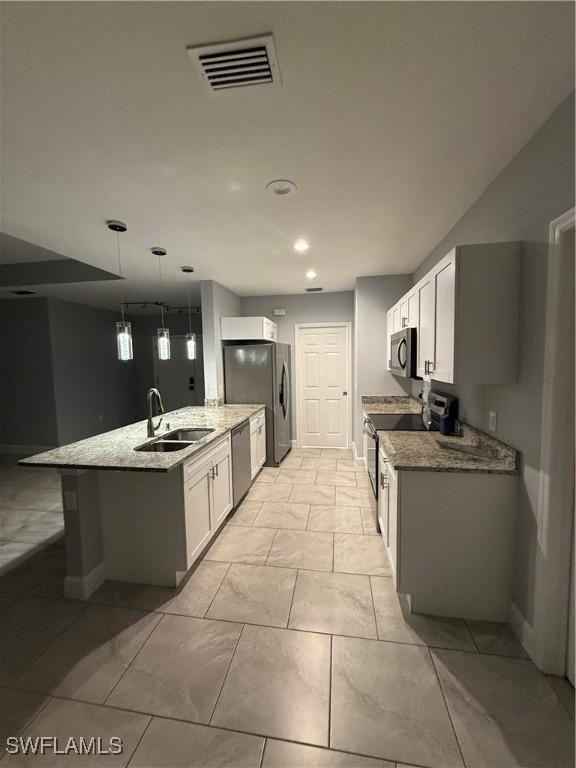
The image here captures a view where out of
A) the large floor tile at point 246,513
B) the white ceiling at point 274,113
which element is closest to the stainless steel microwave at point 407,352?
the white ceiling at point 274,113

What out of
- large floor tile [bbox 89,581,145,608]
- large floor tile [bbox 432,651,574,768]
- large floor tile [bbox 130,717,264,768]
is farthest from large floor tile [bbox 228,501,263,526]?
large floor tile [bbox 432,651,574,768]

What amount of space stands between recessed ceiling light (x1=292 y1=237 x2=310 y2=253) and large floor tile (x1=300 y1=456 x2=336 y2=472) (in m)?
2.82

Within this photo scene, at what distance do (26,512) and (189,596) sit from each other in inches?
93.3

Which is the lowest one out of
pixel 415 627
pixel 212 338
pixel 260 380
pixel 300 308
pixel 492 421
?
pixel 415 627

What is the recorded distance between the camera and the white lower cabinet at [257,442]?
12.4ft

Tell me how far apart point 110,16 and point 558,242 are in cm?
189

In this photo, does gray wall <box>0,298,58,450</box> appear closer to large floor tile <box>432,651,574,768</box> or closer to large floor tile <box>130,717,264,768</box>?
large floor tile <box>130,717,264,768</box>

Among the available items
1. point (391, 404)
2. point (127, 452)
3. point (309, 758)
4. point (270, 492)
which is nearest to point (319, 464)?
point (270, 492)

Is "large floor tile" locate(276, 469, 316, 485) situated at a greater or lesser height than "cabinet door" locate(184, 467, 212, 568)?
lesser

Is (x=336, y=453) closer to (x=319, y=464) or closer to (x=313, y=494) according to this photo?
(x=319, y=464)

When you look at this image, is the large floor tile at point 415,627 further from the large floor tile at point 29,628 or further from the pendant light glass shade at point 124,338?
the pendant light glass shade at point 124,338

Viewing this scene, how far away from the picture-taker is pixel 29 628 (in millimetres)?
1815

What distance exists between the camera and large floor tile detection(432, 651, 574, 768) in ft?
3.94

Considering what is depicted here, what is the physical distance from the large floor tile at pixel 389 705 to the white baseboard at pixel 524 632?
518mm
